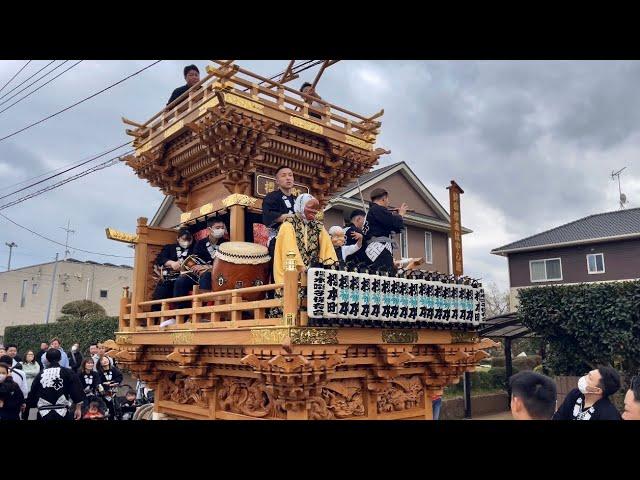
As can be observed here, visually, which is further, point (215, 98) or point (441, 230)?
point (441, 230)

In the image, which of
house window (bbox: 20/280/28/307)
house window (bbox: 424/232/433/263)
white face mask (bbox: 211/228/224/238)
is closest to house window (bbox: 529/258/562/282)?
house window (bbox: 424/232/433/263)

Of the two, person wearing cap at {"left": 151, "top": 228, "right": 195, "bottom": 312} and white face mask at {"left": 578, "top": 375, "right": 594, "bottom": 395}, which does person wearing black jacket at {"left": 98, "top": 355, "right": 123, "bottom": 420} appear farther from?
white face mask at {"left": 578, "top": 375, "right": 594, "bottom": 395}

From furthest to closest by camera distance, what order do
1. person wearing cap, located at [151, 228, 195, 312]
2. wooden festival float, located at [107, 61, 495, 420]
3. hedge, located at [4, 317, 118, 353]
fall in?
1. hedge, located at [4, 317, 118, 353]
2. person wearing cap, located at [151, 228, 195, 312]
3. wooden festival float, located at [107, 61, 495, 420]

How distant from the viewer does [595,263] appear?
74.4 feet

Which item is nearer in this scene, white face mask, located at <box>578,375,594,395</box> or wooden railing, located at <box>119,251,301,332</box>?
white face mask, located at <box>578,375,594,395</box>

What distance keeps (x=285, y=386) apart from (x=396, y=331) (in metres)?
1.66

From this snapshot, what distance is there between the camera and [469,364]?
7.46 m

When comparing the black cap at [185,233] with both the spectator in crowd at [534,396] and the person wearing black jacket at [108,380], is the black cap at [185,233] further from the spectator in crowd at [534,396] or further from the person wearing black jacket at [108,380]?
the spectator in crowd at [534,396]

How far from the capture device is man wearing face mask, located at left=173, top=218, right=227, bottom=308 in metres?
7.58

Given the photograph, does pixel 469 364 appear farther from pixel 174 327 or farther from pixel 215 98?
pixel 215 98

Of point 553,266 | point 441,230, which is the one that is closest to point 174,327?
point 441,230

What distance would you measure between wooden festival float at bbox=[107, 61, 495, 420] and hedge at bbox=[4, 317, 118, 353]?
1364cm

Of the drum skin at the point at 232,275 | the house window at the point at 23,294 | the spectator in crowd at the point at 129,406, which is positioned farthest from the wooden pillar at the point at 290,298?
the house window at the point at 23,294

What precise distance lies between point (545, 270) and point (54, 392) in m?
22.1
